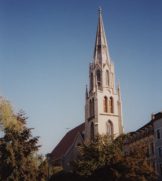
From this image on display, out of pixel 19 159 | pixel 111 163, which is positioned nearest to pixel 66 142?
pixel 111 163

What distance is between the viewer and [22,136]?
41.4 metres

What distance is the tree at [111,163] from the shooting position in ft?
135

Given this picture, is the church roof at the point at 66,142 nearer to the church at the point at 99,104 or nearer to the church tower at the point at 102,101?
the church at the point at 99,104

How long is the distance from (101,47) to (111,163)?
43951 millimetres

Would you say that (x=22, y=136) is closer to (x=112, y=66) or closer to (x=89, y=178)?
(x=89, y=178)

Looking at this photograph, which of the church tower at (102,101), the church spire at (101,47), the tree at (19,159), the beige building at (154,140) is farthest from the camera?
the church spire at (101,47)

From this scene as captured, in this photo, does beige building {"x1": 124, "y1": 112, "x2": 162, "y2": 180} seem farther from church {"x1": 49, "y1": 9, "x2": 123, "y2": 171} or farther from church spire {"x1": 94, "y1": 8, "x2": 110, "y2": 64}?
church spire {"x1": 94, "y1": 8, "x2": 110, "y2": 64}

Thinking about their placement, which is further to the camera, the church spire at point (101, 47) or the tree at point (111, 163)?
the church spire at point (101, 47)

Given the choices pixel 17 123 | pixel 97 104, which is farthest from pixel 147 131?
pixel 17 123

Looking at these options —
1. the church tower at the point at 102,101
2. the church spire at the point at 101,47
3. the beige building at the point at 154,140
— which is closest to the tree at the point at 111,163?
the beige building at the point at 154,140

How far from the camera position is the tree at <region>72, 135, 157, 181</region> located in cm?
4103

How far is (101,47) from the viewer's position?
8425 cm

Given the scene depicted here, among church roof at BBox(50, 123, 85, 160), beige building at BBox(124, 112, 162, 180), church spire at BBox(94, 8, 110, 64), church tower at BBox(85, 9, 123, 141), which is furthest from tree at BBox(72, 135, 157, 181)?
church roof at BBox(50, 123, 85, 160)

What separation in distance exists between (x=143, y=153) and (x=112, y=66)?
4029cm
